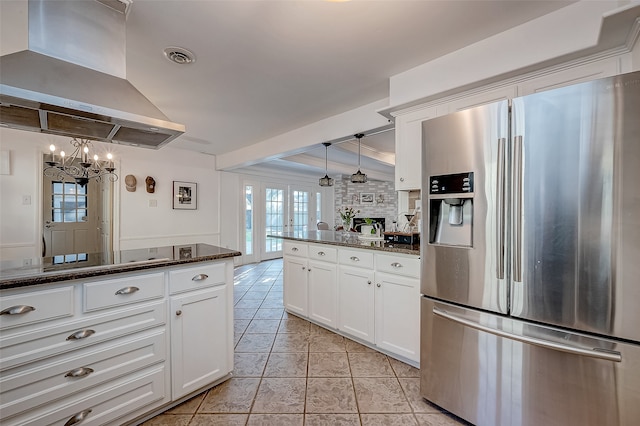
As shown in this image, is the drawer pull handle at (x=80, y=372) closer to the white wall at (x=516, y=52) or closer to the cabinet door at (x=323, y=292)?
the cabinet door at (x=323, y=292)

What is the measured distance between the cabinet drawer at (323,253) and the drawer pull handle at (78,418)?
186 cm

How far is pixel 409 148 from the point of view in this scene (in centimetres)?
231

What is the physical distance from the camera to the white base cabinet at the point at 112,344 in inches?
45.1

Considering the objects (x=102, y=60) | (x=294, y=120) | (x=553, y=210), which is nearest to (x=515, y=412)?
(x=553, y=210)

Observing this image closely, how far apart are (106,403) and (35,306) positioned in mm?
609

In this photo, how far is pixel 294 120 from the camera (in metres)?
3.36

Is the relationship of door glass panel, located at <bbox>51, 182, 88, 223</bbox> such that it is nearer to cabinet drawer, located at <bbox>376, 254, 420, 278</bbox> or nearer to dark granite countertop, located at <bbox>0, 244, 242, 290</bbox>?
dark granite countertop, located at <bbox>0, 244, 242, 290</bbox>

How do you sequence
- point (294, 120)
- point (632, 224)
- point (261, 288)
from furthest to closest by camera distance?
point (261, 288) → point (294, 120) → point (632, 224)

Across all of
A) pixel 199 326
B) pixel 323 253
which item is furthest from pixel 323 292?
pixel 199 326

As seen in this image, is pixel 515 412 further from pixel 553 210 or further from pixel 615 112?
pixel 615 112

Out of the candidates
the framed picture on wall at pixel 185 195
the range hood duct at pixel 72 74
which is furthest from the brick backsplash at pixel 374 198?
the range hood duct at pixel 72 74

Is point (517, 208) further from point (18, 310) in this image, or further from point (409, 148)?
point (18, 310)

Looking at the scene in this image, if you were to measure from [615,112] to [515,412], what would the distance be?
138cm

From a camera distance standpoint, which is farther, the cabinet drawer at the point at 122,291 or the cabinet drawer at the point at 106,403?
the cabinet drawer at the point at 122,291
